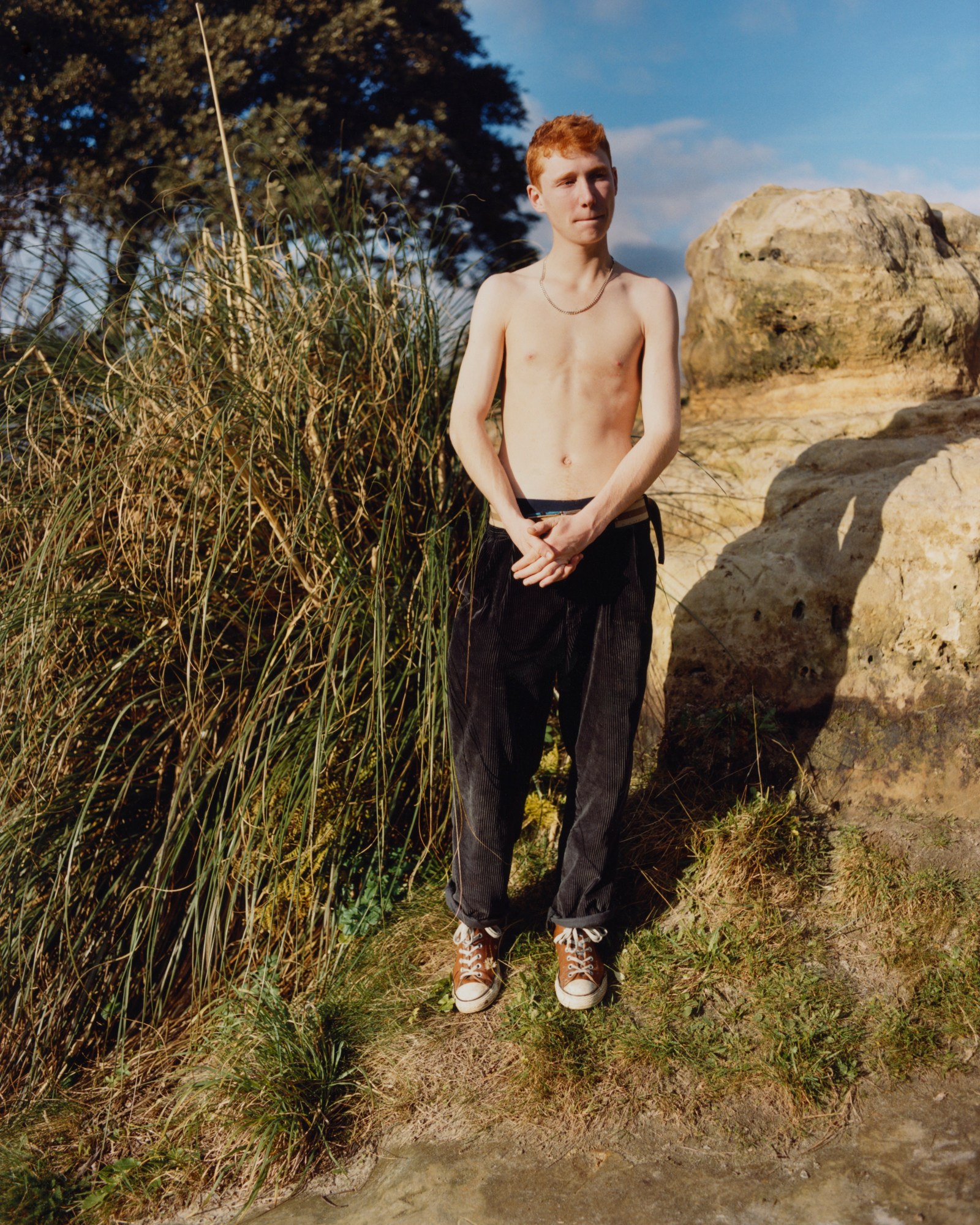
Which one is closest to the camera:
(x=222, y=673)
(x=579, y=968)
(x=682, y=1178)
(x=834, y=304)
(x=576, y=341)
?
(x=682, y=1178)

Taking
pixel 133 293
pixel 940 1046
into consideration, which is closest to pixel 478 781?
pixel 940 1046

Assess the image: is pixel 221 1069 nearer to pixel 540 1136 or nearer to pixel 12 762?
pixel 540 1136

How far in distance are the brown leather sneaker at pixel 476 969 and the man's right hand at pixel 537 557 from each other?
978 millimetres

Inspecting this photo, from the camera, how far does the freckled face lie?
7.77 ft

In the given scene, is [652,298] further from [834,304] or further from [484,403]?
[834,304]

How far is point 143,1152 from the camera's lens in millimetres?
2543

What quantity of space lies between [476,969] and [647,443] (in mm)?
1454

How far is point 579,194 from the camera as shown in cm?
237

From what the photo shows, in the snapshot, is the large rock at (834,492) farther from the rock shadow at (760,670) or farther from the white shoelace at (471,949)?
the white shoelace at (471,949)

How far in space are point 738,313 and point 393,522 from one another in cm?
218

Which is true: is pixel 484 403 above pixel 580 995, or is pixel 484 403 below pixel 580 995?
above

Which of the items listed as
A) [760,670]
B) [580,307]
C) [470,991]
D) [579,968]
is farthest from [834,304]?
[470,991]

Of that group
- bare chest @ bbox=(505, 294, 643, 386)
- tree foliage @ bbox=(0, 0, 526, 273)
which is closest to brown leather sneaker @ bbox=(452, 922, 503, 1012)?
bare chest @ bbox=(505, 294, 643, 386)

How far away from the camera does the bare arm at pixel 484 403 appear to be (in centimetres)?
239
